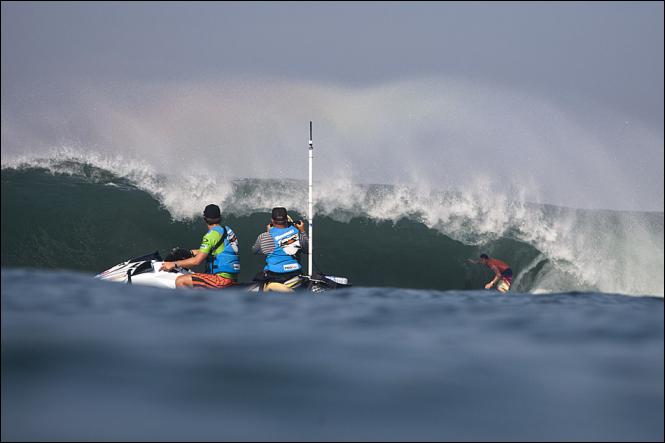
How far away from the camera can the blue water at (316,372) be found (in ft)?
10.9

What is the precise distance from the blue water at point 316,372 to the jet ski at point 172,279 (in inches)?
150

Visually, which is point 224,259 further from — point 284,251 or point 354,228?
point 354,228

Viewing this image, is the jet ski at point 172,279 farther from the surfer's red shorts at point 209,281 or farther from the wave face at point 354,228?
the wave face at point 354,228

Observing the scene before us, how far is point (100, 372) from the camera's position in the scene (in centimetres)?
391

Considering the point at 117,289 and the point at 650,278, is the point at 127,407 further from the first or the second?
the point at 650,278

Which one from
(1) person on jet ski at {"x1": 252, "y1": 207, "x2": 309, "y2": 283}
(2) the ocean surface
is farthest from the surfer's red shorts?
(2) the ocean surface

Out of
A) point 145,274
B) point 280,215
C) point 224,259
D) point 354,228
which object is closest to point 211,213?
point 224,259

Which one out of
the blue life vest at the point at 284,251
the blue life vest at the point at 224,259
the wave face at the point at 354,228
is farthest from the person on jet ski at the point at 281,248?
the wave face at the point at 354,228

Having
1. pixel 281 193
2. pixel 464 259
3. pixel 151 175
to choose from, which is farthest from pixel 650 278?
pixel 151 175

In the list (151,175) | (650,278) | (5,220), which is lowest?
(650,278)

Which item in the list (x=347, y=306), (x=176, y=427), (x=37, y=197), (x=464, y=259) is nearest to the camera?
(x=176, y=427)

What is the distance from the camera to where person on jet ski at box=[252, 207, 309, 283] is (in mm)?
10445

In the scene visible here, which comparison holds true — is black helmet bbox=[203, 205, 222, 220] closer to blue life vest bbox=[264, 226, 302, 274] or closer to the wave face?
blue life vest bbox=[264, 226, 302, 274]

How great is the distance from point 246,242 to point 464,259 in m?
5.46
